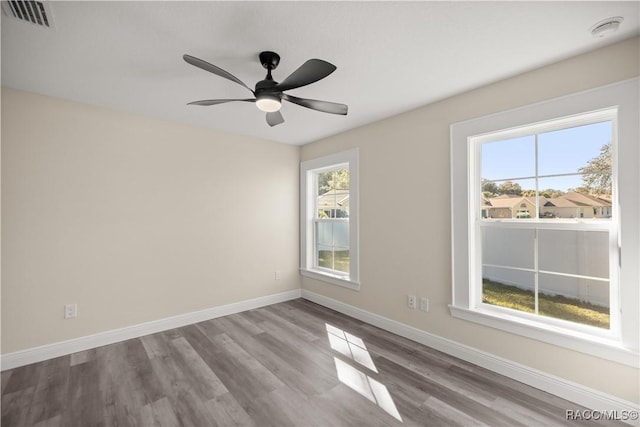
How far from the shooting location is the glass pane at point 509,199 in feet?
7.46

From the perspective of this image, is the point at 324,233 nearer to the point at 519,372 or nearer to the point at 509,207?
the point at 509,207

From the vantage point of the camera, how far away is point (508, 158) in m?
2.38

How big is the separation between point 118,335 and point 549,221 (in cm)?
412

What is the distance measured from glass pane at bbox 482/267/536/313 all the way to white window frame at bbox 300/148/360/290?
1.45m

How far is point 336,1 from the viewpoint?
1490mm

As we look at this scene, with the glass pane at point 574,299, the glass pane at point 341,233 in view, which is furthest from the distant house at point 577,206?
the glass pane at point 341,233

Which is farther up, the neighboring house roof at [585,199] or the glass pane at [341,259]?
the neighboring house roof at [585,199]

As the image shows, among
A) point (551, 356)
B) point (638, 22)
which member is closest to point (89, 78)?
point (638, 22)

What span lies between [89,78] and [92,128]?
71cm

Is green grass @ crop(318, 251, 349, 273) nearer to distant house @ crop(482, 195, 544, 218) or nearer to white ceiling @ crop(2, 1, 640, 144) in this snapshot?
distant house @ crop(482, 195, 544, 218)

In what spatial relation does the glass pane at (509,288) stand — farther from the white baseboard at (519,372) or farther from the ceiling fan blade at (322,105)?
the ceiling fan blade at (322,105)

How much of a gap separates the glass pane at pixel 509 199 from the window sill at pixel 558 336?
2.77ft

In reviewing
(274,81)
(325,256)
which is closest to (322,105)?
(274,81)

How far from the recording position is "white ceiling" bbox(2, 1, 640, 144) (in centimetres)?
155
